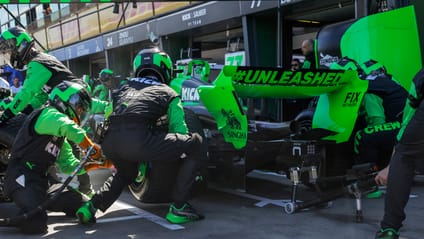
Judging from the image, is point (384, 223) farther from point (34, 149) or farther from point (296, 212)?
point (34, 149)

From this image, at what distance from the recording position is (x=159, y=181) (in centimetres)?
413

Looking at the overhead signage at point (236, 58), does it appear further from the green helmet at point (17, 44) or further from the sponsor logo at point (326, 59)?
the green helmet at point (17, 44)

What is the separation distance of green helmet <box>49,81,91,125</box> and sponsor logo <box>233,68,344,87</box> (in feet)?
4.28

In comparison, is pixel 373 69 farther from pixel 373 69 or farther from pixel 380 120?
pixel 380 120

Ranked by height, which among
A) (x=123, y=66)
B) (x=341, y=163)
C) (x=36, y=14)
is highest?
(x=36, y=14)

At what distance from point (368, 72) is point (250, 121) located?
60.9 inches

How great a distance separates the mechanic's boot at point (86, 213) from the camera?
12.9 feet

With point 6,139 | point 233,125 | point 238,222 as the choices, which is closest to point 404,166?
point 238,222

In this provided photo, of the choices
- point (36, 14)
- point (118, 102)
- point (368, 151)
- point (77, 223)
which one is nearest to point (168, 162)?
point (118, 102)

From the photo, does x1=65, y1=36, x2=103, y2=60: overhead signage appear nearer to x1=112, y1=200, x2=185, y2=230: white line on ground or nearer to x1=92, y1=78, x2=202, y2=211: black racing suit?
x1=112, y1=200, x2=185, y2=230: white line on ground

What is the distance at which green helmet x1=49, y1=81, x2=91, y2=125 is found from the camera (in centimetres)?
389

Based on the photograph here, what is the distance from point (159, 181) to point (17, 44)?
207 centimetres

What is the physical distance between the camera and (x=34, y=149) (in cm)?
387

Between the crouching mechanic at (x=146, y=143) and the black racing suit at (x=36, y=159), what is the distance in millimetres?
328
